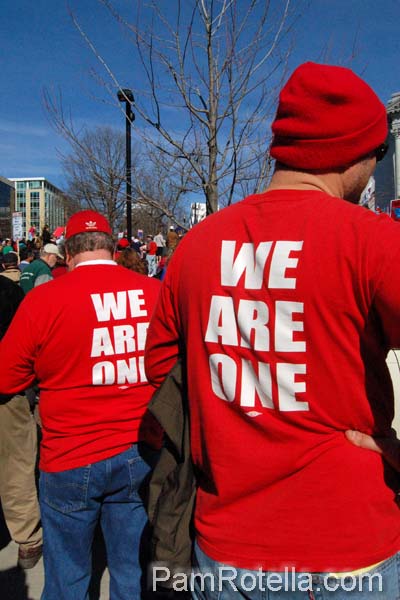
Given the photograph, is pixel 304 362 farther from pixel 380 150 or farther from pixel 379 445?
pixel 380 150

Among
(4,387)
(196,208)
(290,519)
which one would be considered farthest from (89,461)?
(196,208)

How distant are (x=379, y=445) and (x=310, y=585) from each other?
360 millimetres

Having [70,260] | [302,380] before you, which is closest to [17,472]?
[70,260]

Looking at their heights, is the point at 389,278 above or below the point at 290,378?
above

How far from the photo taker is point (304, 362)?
3.92 feet

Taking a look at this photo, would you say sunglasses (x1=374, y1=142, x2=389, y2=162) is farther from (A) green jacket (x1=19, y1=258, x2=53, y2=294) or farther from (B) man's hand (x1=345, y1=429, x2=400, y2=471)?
(A) green jacket (x1=19, y1=258, x2=53, y2=294)

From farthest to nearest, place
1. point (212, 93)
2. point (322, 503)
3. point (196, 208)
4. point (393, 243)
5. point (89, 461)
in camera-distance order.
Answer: point (196, 208) → point (212, 93) → point (89, 461) → point (322, 503) → point (393, 243)

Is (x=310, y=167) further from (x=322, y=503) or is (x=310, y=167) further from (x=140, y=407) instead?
(x=140, y=407)

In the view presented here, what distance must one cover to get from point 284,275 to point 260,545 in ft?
2.11

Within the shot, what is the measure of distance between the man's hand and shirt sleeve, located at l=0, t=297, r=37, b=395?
5.06 feet

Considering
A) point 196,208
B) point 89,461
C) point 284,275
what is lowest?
point 89,461

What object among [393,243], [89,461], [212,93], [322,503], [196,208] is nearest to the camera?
[393,243]

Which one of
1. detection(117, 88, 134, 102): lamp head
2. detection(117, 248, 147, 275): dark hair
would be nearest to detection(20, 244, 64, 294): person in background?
detection(117, 248, 147, 275): dark hair

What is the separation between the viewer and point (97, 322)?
92.0 inches
